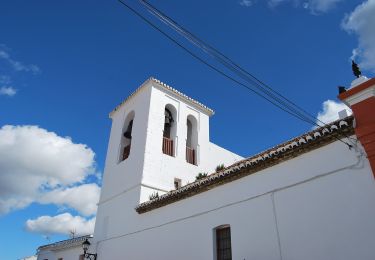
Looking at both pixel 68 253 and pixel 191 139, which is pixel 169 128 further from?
pixel 68 253

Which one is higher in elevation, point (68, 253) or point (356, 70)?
point (356, 70)

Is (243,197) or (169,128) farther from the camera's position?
(169,128)

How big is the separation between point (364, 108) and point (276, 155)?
2083mm

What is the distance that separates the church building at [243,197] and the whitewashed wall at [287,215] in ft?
0.06

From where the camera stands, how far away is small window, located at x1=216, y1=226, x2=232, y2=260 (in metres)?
8.16

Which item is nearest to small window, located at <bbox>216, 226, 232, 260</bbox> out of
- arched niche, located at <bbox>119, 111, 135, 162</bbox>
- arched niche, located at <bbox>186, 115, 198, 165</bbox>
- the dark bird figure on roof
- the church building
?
the church building

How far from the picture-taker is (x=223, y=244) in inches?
328

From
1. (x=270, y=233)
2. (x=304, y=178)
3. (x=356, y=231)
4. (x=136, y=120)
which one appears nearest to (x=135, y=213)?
(x=136, y=120)

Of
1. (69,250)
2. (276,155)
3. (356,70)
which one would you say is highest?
(356,70)

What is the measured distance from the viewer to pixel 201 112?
16.2 m

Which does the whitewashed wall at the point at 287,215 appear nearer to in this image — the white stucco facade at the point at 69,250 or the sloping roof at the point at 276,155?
the sloping roof at the point at 276,155

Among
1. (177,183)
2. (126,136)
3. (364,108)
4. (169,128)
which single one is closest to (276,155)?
(364,108)

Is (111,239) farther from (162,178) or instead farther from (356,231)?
(356,231)

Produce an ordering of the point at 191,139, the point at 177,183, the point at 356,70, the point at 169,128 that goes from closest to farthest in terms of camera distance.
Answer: the point at 356,70 < the point at 177,183 < the point at 169,128 < the point at 191,139
